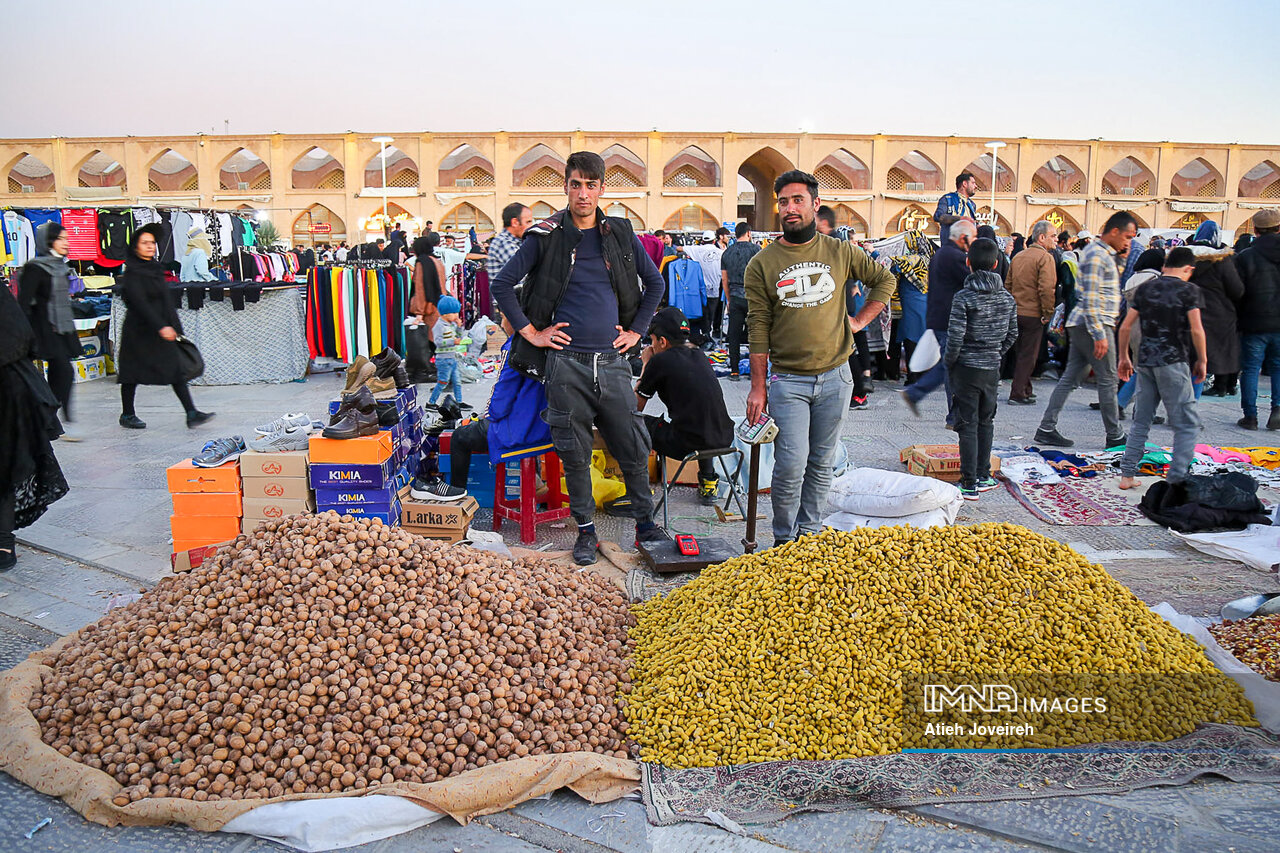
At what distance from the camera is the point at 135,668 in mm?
2904

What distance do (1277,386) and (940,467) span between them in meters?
3.86

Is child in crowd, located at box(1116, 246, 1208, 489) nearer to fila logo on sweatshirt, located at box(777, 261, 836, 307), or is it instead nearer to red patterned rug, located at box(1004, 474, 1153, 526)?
red patterned rug, located at box(1004, 474, 1153, 526)

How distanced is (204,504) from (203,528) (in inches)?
5.1

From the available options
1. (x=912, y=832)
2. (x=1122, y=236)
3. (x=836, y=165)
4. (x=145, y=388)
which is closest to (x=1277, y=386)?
(x=1122, y=236)

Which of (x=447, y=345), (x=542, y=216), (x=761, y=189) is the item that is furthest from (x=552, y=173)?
(x=447, y=345)

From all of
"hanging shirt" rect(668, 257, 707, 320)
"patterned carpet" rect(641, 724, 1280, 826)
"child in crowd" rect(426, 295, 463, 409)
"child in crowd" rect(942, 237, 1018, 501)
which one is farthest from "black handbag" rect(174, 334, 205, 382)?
"hanging shirt" rect(668, 257, 707, 320)

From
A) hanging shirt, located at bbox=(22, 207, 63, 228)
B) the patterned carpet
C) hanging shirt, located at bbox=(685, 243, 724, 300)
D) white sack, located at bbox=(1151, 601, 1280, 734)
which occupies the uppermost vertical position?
hanging shirt, located at bbox=(22, 207, 63, 228)

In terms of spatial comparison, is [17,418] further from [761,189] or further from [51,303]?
[761,189]

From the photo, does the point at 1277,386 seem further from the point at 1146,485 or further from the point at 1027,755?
the point at 1027,755

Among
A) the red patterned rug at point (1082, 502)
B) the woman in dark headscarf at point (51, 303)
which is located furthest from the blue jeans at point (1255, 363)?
the woman in dark headscarf at point (51, 303)

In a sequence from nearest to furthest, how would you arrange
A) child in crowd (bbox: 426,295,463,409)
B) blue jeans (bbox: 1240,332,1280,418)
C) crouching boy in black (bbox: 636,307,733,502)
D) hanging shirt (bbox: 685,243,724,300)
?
crouching boy in black (bbox: 636,307,733,502), blue jeans (bbox: 1240,332,1280,418), child in crowd (bbox: 426,295,463,409), hanging shirt (bbox: 685,243,724,300)

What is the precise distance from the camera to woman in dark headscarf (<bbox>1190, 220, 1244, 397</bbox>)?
7289 mm

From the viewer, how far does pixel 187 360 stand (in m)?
7.25

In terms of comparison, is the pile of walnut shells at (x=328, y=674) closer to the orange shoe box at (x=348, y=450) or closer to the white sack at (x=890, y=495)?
the orange shoe box at (x=348, y=450)
